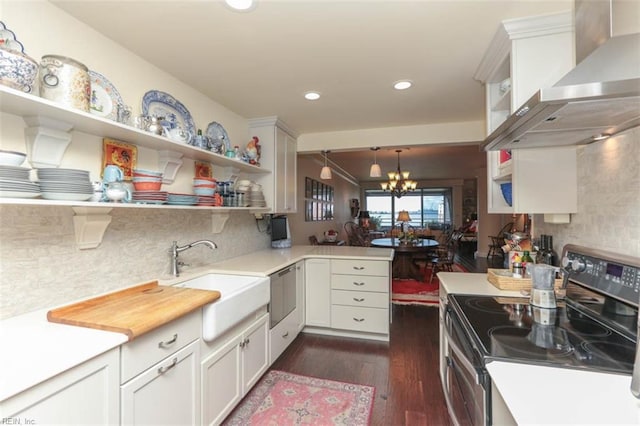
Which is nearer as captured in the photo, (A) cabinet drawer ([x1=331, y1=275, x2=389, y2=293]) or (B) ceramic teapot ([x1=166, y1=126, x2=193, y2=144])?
(B) ceramic teapot ([x1=166, y1=126, x2=193, y2=144])

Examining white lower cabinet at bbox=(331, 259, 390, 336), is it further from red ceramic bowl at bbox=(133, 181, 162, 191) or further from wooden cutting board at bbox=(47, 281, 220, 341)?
red ceramic bowl at bbox=(133, 181, 162, 191)

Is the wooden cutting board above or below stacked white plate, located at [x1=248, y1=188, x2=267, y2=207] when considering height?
below

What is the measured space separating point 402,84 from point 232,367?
2.36 metres

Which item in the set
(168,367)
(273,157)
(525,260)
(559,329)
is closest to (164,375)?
(168,367)

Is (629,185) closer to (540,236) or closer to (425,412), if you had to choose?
(540,236)

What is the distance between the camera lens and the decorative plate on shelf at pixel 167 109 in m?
1.92

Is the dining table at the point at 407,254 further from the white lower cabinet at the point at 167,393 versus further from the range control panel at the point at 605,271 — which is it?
the white lower cabinet at the point at 167,393

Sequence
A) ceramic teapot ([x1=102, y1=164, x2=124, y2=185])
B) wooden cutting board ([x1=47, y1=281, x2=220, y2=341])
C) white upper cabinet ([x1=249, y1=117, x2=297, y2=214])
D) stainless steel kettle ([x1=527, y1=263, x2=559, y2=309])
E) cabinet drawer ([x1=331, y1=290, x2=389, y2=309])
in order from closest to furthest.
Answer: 1. wooden cutting board ([x1=47, y1=281, x2=220, y2=341])
2. stainless steel kettle ([x1=527, y1=263, x2=559, y2=309])
3. ceramic teapot ([x1=102, y1=164, x2=124, y2=185])
4. cabinet drawer ([x1=331, y1=290, x2=389, y2=309])
5. white upper cabinet ([x1=249, y1=117, x2=297, y2=214])

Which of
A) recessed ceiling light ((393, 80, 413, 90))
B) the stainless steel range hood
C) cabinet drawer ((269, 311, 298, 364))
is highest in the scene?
→ recessed ceiling light ((393, 80, 413, 90))

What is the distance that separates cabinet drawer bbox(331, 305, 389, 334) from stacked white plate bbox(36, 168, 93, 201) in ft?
7.78

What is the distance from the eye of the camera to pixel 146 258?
1874 mm

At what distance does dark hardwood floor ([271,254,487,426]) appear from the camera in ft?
6.20

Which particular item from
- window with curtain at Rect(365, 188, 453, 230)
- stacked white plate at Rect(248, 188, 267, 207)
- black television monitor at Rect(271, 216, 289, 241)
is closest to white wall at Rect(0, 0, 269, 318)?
stacked white plate at Rect(248, 188, 267, 207)

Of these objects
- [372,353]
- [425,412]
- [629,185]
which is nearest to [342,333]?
[372,353]
